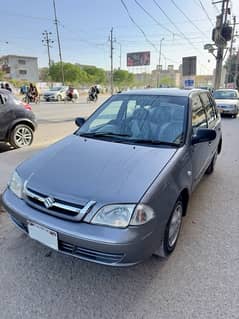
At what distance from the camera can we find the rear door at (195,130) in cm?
287

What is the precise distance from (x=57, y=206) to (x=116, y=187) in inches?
18.7

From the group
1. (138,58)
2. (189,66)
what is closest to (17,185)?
(189,66)

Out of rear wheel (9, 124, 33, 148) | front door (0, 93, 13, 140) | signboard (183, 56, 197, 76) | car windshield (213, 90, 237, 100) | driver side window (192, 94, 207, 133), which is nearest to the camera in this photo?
driver side window (192, 94, 207, 133)

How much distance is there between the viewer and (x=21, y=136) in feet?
20.6

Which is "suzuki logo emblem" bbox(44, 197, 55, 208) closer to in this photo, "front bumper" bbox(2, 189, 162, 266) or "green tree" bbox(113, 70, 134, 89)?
"front bumper" bbox(2, 189, 162, 266)

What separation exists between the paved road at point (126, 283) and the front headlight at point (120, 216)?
651 millimetres

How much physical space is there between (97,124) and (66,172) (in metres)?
1.23

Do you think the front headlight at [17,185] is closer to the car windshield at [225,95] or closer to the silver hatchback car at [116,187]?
the silver hatchback car at [116,187]

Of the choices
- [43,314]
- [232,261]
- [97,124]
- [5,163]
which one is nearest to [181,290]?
[232,261]

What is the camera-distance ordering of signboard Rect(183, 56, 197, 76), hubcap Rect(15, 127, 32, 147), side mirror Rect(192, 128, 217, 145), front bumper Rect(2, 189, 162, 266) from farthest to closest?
signboard Rect(183, 56, 197, 76), hubcap Rect(15, 127, 32, 147), side mirror Rect(192, 128, 217, 145), front bumper Rect(2, 189, 162, 266)

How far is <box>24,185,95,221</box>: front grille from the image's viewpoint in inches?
70.9

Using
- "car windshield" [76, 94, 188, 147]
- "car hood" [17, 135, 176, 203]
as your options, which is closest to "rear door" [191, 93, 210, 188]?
"car windshield" [76, 94, 188, 147]

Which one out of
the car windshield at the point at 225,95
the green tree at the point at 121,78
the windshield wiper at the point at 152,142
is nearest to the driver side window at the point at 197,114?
the windshield wiper at the point at 152,142

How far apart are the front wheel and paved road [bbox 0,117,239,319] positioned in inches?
4.3
